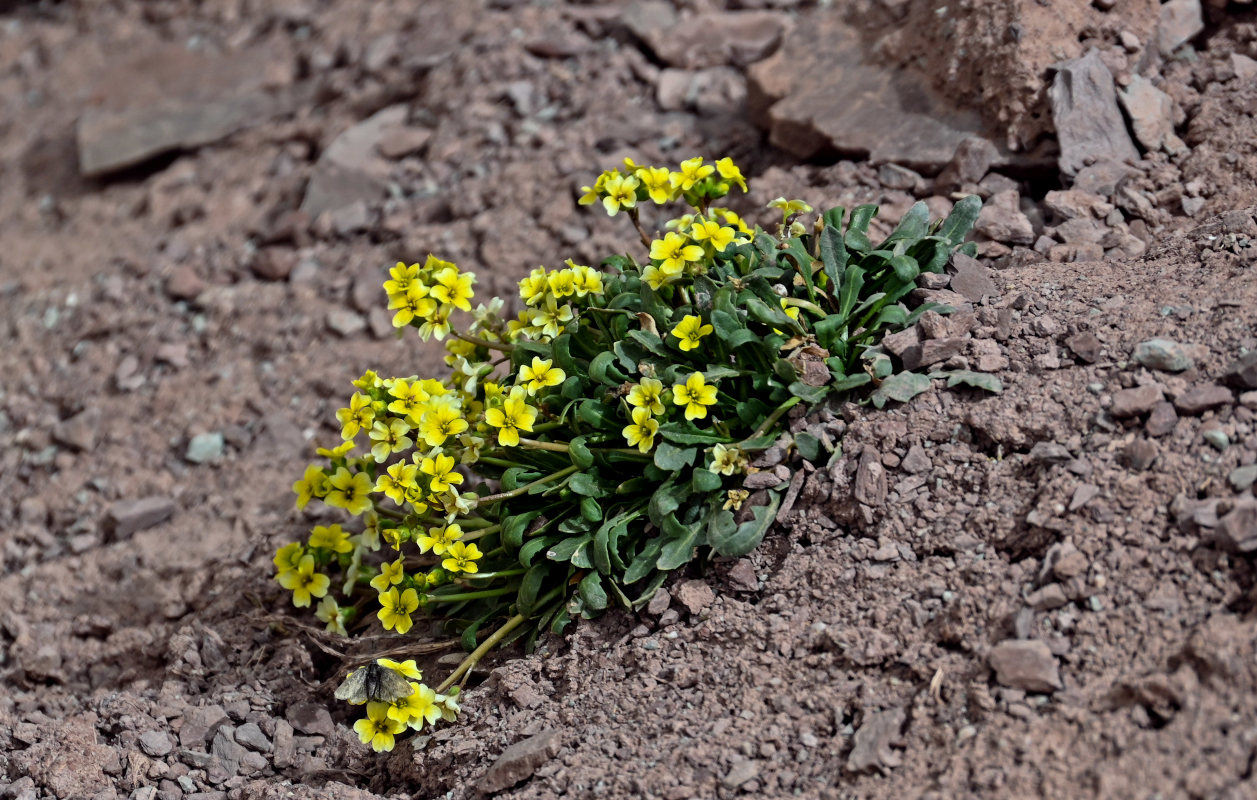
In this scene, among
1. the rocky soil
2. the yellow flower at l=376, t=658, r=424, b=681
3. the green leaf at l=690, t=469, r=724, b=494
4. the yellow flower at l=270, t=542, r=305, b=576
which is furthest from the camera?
the yellow flower at l=270, t=542, r=305, b=576

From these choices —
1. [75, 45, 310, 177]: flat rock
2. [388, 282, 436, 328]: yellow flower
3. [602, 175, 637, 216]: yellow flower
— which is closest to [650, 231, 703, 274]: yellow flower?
[602, 175, 637, 216]: yellow flower

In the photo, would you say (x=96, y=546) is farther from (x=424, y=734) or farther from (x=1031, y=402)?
(x=1031, y=402)

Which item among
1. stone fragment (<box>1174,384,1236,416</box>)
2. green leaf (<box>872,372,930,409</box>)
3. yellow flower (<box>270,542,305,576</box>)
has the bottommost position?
yellow flower (<box>270,542,305,576</box>)

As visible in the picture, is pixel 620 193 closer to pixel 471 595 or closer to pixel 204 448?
pixel 471 595

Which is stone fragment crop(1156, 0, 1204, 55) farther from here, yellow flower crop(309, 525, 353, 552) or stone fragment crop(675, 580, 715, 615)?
yellow flower crop(309, 525, 353, 552)

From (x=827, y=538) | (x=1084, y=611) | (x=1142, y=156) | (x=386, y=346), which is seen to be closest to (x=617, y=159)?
(x=386, y=346)

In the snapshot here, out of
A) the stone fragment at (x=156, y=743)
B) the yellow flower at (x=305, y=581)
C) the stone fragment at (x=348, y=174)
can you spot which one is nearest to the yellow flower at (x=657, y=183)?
→ the yellow flower at (x=305, y=581)
